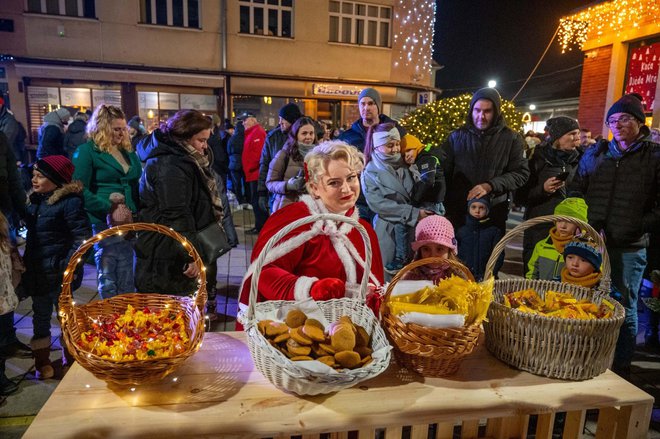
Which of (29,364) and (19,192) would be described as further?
(19,192)

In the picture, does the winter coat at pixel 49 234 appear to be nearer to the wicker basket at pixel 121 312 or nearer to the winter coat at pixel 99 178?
the winter coat at pixel 99 178

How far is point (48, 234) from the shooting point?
134 inches

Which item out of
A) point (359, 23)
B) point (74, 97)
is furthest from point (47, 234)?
point (359, 23)

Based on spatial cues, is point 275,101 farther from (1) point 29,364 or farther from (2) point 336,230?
(2) point 336,230

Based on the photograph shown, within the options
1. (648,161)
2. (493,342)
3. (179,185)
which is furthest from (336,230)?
(648,161)

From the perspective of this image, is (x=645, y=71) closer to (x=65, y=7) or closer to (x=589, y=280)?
(x=589, y=280)

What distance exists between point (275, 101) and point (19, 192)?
14.8 m

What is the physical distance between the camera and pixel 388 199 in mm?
4008

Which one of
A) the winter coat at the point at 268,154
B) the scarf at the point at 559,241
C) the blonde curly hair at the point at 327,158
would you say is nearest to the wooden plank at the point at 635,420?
the blonde curly hair at the point at 327,158

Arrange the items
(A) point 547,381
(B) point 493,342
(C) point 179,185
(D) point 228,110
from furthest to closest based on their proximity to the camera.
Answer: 1. (D) point 228,110
2. (C) point 179,185
3. (B) point 493,342
4. (A) point 547,381

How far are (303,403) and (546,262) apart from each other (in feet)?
9.09

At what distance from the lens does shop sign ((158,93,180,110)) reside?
1706 cm

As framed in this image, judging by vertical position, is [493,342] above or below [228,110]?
below

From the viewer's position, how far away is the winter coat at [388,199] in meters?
3.96
